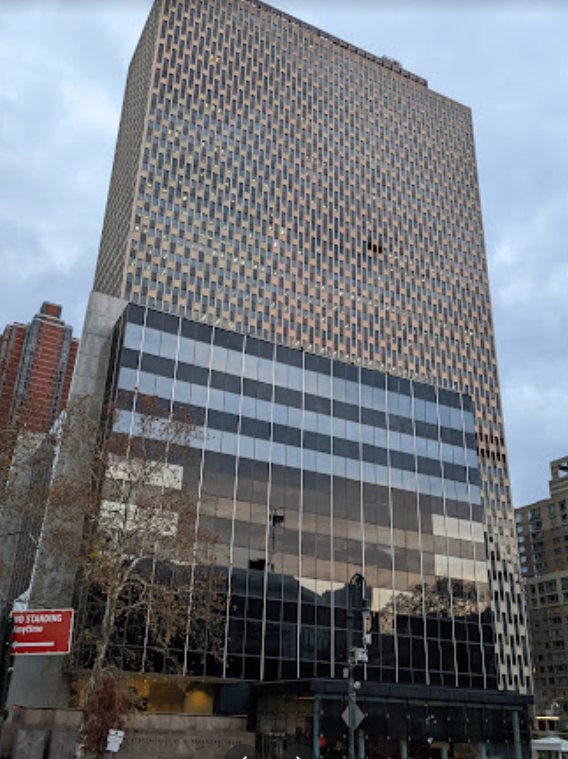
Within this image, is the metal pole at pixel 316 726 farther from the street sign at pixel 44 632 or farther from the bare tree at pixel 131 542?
the street sign at pixel 44 632

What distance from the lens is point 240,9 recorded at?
156 meters

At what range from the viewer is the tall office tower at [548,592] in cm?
15025

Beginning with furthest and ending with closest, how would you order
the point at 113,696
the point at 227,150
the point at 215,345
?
the point at 227,150
the point at 215,345
the point at 113,696

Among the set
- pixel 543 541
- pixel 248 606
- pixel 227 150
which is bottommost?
pixel 248 606

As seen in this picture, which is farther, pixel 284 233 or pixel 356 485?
pixel 284 233

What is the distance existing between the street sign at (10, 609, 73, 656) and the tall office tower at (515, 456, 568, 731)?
120 metres

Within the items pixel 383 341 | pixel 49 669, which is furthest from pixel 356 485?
pixel 383 341

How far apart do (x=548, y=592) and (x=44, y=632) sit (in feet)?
503

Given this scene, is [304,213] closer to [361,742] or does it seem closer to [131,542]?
[131,542]

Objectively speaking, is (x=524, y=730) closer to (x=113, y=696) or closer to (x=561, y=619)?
(x=113, y=696)

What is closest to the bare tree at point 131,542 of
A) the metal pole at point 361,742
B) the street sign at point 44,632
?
the street sign at point 44,632

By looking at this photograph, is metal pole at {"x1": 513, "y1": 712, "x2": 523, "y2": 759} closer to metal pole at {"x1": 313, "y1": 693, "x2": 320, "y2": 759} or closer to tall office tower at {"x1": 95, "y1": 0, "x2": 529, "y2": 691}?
metal pole at {"x1": 313, "y1": 693, "x2": 320, "y2": 759}

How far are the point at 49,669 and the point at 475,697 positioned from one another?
1082 inches

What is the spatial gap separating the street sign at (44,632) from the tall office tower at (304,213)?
94208 mm
